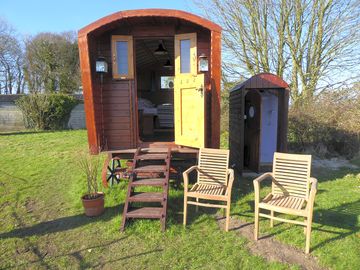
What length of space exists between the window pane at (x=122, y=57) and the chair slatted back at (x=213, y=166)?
2.05 m

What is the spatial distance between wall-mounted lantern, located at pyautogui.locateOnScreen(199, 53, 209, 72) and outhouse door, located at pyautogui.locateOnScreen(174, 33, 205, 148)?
129mm

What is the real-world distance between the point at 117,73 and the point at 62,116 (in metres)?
11.0

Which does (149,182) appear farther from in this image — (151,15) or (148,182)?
(151,15)

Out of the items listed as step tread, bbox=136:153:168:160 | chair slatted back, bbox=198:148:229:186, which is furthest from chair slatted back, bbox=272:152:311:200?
step tread, bbox=136:153:168:160

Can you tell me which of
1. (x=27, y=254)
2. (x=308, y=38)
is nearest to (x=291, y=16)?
(x=308, y=38)

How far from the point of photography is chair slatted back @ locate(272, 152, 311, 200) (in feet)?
12.2

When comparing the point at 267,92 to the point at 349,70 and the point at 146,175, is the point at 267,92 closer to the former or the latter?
the point at 146,175

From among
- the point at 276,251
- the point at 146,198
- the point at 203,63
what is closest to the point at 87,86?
the point at 203,63

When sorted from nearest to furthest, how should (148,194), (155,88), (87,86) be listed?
(148,194), (87,86), (155,88)

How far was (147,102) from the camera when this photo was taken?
10.1m

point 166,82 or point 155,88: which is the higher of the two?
point 166,82

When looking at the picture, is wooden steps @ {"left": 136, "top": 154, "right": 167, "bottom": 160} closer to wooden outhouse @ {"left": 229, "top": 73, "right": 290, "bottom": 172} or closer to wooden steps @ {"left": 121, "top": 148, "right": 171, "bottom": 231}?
wooden steps @ {"left": 121, "top": 148, "right": 171, "bottom": 231}

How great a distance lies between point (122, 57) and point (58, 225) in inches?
118

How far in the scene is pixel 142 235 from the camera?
3.63 m
